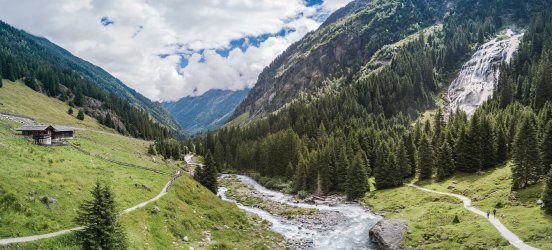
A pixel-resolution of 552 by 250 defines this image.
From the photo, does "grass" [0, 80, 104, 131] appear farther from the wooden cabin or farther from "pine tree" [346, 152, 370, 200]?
"pine tree" [346, 152, 370, 200]

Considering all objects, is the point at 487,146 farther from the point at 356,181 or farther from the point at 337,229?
the point at 337,229

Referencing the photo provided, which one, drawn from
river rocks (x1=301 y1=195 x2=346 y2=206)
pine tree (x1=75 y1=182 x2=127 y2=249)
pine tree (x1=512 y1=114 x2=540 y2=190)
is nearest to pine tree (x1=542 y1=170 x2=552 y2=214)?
pine tree (x1=512 y1=114 x2=540 y2=190)

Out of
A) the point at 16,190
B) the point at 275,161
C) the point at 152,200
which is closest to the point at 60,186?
the point at 16,190

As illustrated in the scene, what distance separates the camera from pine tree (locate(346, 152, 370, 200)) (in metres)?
97.3

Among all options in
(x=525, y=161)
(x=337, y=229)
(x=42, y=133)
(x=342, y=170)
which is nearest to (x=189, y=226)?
(x=337, y=229)

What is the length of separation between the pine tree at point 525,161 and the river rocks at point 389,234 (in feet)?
83.6

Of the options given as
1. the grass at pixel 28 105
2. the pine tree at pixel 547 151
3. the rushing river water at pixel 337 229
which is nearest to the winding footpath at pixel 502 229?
the pine tree at pixel 547 151

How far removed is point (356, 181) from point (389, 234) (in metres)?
41.5

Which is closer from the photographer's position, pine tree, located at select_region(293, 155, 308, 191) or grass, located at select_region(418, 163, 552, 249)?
grass, located at select_region(418, 163, 552, 249)

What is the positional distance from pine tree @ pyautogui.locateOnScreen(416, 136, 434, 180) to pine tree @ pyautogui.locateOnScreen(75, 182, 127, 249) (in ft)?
297

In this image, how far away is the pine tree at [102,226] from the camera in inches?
1234

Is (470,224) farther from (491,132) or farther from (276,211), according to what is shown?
(491,132)

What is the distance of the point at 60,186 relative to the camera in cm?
4238

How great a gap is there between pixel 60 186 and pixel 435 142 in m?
109
